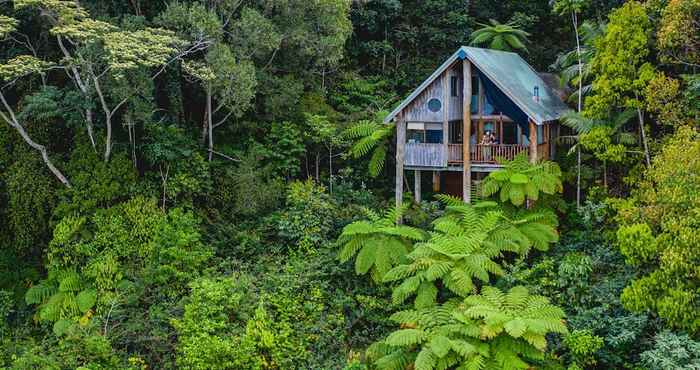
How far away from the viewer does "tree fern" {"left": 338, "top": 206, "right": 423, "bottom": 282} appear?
17203mm

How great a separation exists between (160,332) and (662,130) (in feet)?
45.7

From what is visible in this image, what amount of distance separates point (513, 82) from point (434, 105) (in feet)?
7.94

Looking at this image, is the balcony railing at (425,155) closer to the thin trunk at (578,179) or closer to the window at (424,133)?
the window at (424,133)

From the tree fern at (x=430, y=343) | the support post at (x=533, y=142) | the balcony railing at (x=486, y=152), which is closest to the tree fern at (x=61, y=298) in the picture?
the tree fern at (x=430, y=343)

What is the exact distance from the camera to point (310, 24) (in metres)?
21.8

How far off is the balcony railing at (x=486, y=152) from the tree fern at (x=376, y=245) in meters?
3.14

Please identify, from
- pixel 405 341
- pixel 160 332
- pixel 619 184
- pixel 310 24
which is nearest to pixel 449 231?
pixel 405 341

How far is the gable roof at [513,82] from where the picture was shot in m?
18.9

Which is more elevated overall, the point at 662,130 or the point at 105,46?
the point at 105,46

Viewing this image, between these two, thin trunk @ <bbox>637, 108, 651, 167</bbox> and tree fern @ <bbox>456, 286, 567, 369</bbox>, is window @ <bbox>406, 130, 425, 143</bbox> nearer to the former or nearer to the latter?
thin trunk @ <bbox>637, 108, 651, 167</bbox>

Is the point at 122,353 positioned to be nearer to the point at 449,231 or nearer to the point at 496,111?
the point at 449,231

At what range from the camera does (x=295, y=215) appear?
19.6 metres

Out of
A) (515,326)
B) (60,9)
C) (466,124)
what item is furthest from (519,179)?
(60,9)

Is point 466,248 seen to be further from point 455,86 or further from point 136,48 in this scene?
point 136,48
